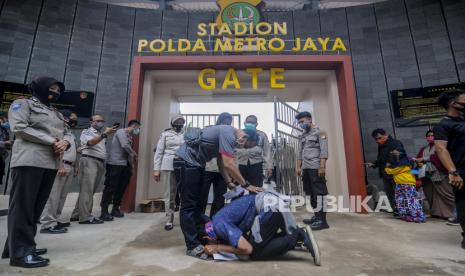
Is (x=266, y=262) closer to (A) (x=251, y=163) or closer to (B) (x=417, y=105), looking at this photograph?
(A) (x=251, y=163)

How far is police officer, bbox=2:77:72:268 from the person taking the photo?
6.07ft

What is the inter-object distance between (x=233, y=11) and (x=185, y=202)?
20.1 ft

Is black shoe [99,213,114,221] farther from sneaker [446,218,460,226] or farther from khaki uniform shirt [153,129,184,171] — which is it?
sneaker [446,218,460,226]

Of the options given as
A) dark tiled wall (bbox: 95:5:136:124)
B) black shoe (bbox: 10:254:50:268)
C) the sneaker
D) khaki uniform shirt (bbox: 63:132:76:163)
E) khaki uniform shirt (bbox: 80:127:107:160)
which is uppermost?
dark tiled wall (bbox: 95:5:136:124)

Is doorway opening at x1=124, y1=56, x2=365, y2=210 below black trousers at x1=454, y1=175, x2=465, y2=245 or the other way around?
the other way around

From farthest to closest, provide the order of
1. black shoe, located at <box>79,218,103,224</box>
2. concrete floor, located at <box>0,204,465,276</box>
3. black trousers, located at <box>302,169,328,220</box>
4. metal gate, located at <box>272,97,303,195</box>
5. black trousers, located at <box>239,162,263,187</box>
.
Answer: metal gate, located at <box>272,97,303,195</box> → black trousers, located at <box>239,162,263,187</box> → black shoe, located at <box>79,218,103,224</box> → black trousers, located at <box>302,169,328,220</box> → concrete floor, located at <box>0,204,465,276</box>

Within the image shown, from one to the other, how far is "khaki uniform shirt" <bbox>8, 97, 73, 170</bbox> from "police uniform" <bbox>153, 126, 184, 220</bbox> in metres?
1.56

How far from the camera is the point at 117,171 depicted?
3.76m

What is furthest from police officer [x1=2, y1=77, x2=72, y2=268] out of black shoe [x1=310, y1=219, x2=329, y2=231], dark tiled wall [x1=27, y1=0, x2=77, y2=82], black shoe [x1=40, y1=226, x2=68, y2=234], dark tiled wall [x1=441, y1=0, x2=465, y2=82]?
dark tiled wall [x1=441, y1=0, x2=465, y2=82]

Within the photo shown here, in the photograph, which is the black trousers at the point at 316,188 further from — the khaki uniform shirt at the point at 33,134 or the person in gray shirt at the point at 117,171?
the khaki uniform shirt at the point at 33,134

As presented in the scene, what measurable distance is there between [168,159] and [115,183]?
924mm

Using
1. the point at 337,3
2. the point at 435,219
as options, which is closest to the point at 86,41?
the point at 435,219

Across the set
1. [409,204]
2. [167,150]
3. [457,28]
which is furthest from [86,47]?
[457,28]

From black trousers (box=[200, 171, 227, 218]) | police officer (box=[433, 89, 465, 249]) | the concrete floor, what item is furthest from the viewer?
black trousers (box=[200, 171, 227, 218])
